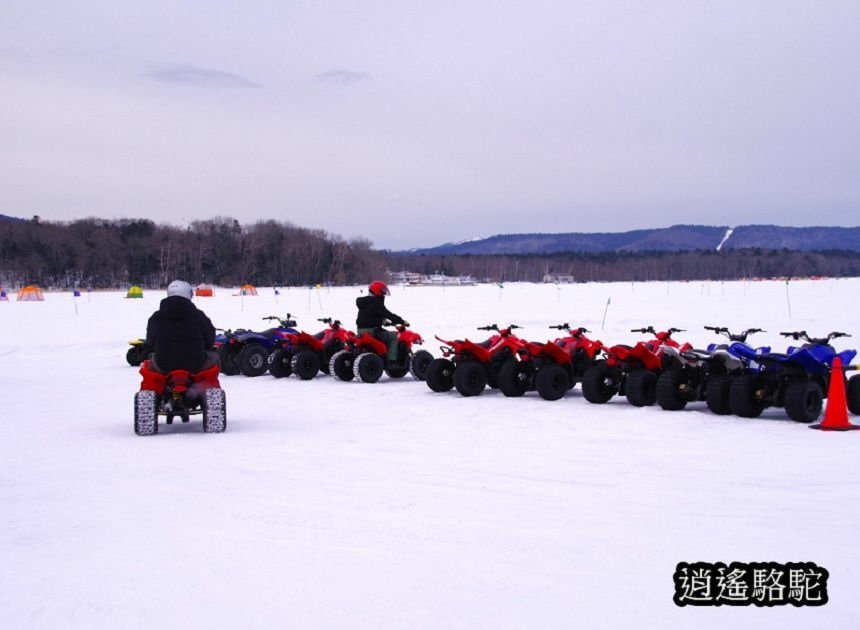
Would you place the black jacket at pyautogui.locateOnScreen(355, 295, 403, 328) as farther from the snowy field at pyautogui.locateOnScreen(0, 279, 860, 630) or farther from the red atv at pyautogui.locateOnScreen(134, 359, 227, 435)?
the red atv at pyautogui.locateOnScreen(134, 359, 227, 435)

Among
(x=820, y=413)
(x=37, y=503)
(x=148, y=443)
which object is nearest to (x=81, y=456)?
(x=148, y=443)

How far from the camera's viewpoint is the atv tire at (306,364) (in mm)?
15516

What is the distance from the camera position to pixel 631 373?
11703mm

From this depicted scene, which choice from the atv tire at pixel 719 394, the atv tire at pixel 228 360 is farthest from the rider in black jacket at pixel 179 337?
the atv tire at pixel 228 360

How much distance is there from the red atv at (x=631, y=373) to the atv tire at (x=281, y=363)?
19.7ft

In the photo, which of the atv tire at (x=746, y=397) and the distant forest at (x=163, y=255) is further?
the distant forest at (x=163, y=255)

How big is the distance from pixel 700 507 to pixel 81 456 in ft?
18.1

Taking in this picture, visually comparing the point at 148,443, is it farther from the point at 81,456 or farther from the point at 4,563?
the point at 4,563

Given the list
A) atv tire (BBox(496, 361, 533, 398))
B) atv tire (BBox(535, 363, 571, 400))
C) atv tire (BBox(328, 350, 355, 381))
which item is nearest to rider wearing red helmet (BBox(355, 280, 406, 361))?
atv tire (BBox(328, 350, 355, 381))

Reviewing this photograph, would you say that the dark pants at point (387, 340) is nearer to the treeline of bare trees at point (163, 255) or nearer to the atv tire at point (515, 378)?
the atv tire at point (515, 378)

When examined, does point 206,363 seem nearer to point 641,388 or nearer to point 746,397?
point 641,388

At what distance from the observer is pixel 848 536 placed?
5477mm

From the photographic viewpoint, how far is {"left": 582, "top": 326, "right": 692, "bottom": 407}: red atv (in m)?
11.6

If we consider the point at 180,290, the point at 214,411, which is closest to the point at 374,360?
the point at 180,290
